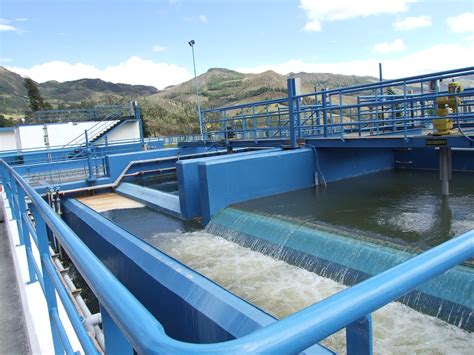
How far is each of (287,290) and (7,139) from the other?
29127 millimetres

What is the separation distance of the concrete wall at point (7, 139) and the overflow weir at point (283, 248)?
1805 centimetres

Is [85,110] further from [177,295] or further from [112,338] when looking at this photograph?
[112,338]

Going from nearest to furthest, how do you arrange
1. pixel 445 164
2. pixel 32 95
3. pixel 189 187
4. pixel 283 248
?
pixel 283 248, pixel 445 164, pixel 189 187, pixel 32 95

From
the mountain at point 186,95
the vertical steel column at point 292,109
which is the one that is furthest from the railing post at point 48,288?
the mountain at point 186,95

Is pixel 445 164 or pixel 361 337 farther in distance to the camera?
pixel 445 164

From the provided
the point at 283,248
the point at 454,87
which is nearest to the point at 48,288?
the point at 283,248

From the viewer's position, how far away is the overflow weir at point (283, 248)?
1101 mm

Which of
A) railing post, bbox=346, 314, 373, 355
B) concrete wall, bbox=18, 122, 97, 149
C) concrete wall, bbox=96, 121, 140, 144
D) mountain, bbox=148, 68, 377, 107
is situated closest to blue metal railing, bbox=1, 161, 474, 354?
railing post, bbox=346, 314, 373, 355

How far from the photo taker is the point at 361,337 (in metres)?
1.21

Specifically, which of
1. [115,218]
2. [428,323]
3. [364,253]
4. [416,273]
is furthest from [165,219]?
[416,273]

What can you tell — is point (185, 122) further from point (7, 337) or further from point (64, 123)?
point (7, 337)

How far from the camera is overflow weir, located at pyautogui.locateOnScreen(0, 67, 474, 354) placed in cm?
110

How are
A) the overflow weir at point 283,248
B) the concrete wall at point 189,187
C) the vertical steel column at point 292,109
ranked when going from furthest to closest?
the vertical steel column at point 292,109, the concrete wall at point 189,187, the overflow weir at point 283,248

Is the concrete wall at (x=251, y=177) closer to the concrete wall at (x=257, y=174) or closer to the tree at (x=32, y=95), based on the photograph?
the concrete wall at (x=257, y=174)
